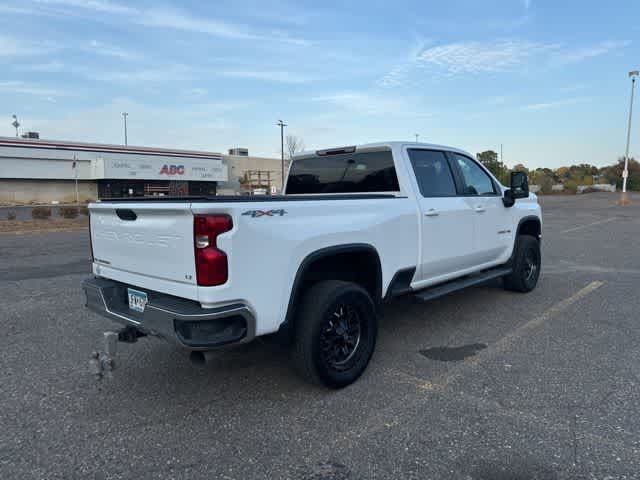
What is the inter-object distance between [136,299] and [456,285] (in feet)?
10.4

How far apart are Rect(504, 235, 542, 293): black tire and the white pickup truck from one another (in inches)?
45.1

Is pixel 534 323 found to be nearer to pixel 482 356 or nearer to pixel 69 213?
pixel 482 356

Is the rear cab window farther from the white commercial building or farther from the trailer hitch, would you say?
the white commercial building

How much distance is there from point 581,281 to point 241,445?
649 cm

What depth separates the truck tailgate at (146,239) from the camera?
2904 mm

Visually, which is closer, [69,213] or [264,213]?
[264,213]

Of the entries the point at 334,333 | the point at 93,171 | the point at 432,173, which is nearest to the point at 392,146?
the point at 432,173

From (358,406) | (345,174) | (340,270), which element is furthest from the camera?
(345,174)

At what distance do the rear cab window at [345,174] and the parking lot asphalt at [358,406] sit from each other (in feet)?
5.19

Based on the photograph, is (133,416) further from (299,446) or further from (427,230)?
(427,230)

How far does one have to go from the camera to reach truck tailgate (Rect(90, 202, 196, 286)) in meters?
2.90

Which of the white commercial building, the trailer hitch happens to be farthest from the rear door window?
the white commercial building

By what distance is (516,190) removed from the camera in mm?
5688

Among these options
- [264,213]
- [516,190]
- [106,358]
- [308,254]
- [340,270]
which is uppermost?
[516,190]
